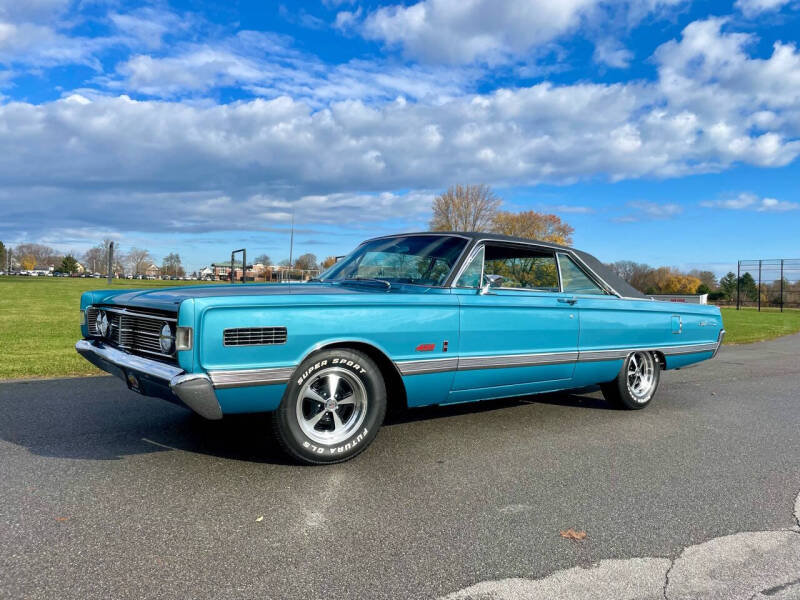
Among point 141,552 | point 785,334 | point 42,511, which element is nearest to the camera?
point 141,552

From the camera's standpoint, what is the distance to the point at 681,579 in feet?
8.16

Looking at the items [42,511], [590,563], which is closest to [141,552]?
[42,511]

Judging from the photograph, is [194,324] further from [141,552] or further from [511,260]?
[511,260]

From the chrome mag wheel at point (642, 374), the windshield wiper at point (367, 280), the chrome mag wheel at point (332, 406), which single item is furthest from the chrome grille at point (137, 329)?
the chrome mag wheel at point (642, 374)

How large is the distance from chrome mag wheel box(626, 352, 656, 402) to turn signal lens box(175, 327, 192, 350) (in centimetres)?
426

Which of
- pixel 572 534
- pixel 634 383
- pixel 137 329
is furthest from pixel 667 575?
pixel 634 383

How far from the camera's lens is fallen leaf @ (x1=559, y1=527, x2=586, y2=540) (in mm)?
2841

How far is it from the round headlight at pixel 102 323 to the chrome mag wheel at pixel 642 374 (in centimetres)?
466

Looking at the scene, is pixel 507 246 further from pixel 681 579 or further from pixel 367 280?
pixel 681 579

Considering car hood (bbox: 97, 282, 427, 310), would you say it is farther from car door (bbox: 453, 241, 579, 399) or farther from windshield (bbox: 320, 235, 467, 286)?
car door (bbox: 453, 241, 579, 399)

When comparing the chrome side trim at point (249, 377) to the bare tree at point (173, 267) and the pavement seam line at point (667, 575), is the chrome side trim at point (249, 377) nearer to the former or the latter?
the pavement seam line at point (667, 575)

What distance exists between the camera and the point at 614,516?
311 cm

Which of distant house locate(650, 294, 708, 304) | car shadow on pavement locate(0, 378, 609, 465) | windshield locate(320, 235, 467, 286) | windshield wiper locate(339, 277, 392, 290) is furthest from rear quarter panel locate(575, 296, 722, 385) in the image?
windshield wiper locate(339, 277, 392, 290)

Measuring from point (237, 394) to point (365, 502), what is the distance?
0.93 meters
